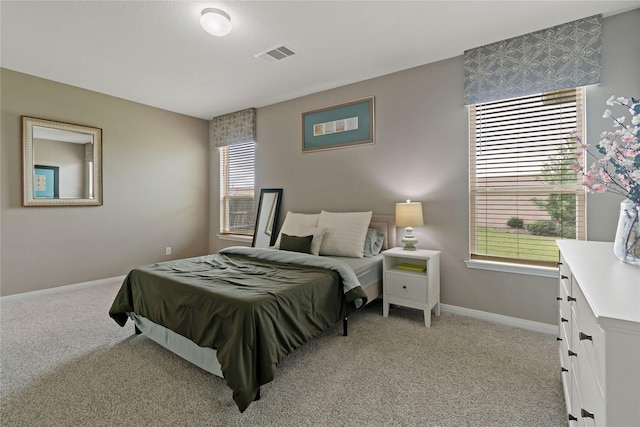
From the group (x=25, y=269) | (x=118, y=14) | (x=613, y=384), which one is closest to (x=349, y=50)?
(x=118, y=14)

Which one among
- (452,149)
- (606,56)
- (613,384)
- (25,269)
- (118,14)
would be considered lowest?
(25,269)

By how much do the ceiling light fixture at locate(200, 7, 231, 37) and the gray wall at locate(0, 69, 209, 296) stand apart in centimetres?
262

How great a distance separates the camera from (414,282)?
9.13 ft

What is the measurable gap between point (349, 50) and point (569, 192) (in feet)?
7.67

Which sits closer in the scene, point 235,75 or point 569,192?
point 569,192

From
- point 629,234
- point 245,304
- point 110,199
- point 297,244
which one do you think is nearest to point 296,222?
point 297,244

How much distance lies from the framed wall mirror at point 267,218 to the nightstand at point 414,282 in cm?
190

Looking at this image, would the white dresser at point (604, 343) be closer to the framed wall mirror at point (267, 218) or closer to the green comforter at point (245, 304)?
the green comforter at point (245, 304)

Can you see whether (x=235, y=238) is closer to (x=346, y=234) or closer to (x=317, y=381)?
(x=346, y=234)

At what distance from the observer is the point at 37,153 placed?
11.7 ft

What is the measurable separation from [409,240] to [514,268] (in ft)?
3.10

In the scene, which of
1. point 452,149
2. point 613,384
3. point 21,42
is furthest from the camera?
point 452,149

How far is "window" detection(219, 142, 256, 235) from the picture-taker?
4871 mm

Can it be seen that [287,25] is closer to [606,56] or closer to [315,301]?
[315,301]
